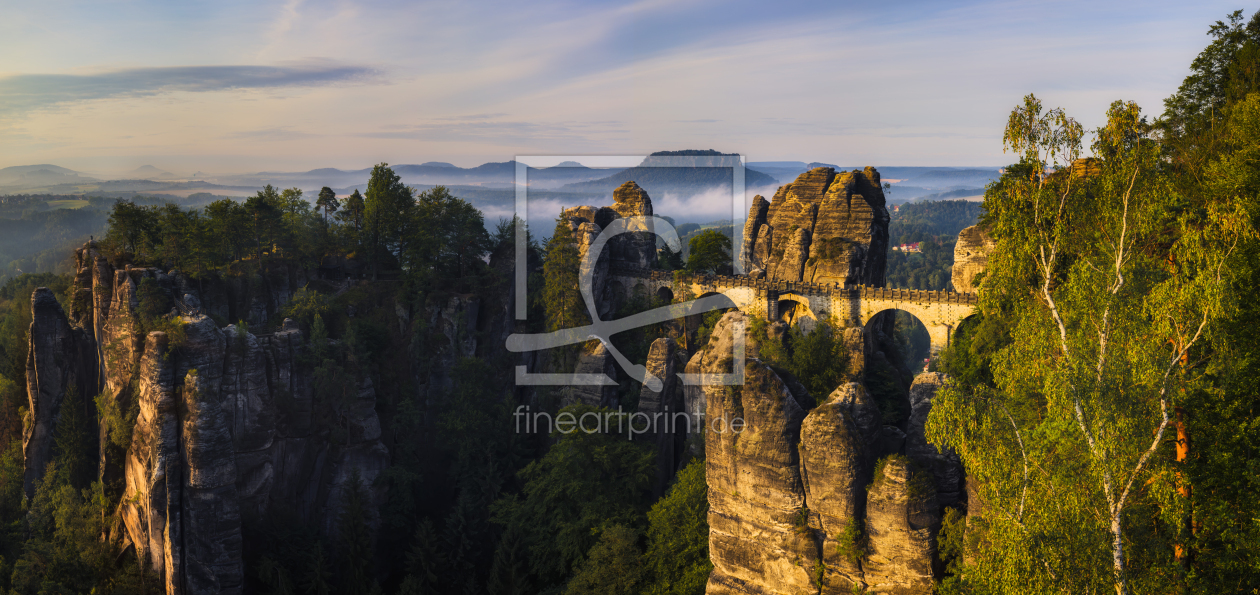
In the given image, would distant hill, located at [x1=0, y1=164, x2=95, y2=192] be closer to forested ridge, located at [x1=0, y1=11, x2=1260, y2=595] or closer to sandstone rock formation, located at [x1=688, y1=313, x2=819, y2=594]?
forested ridge, located at [x1=0, y1=11, x2=1260, y2=595]

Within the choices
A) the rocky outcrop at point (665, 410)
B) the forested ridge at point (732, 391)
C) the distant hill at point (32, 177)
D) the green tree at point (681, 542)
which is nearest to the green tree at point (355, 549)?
the forested ridge at point (732, 391)

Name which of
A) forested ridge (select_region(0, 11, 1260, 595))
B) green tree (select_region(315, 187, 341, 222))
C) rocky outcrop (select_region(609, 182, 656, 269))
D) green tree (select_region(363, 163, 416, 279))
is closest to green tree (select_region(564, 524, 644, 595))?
forested ridge (select_region(0, 11, 1260, 595))

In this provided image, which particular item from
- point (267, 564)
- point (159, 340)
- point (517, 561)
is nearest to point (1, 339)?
point (159, 340)

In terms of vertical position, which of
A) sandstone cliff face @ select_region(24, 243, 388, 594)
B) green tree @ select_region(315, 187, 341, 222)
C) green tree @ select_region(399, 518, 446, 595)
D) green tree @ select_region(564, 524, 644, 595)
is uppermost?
green tree @ select_region(315, 187, 341, 222)

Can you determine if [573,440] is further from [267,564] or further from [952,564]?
[952,564]

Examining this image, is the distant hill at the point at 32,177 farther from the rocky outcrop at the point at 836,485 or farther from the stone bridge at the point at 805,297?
the rocky outcrop at the point at 836,485

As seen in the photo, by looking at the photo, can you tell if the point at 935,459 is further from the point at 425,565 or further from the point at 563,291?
the point at 563,291
